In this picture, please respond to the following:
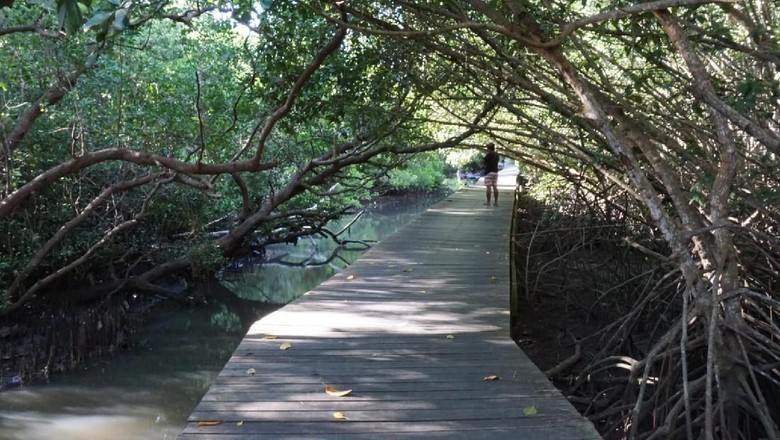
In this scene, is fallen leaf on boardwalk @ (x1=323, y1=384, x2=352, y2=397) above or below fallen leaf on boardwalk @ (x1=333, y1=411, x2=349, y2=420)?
above

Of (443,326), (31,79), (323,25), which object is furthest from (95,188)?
(443,326)

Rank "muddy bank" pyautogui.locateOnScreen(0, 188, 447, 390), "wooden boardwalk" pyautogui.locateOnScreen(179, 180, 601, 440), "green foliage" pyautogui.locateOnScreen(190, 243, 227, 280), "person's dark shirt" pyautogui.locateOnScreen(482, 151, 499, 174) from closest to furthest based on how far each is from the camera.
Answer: "wooden boardwalk" pyautogui.locateOnScreen(179, 180, 601, 440), "muddy bank" pyautogui.locateOnScreen(0, 188, 447, 390), "green foliage" pyautogui.locateOnScreen(190, 243, 227, 280), "person's dark shirt" pyautogui.locateOnScreen(482, 151, 499, 174)

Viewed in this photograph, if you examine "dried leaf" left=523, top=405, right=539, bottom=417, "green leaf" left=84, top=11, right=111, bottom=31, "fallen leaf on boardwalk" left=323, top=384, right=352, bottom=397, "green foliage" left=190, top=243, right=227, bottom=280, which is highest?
"green leaf" left=84, top=11, right=111, bottom=31

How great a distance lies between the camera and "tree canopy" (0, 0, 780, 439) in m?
3.80

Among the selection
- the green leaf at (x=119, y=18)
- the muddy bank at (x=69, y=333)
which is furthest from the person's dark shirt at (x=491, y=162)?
the green leaf at (x=119, y=18)

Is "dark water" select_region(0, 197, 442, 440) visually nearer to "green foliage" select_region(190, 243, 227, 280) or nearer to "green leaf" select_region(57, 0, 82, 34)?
"green foliage" select_region(190, 243, 227, 280)

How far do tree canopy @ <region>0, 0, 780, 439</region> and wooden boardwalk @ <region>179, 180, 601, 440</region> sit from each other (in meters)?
0.78

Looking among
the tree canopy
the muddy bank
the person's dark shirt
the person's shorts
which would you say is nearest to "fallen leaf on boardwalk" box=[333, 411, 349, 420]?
the tree canopy

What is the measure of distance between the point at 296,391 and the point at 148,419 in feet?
16.3

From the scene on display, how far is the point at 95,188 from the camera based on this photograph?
37.8 ft

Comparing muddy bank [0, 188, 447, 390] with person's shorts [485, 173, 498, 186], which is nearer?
muddy bank [0, 188, 447, 390]

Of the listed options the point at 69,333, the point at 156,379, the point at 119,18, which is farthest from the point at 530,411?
the point at 69,333

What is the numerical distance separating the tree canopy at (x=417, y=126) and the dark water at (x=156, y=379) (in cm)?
99

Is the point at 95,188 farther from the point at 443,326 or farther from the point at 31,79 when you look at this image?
the point at 443,326
